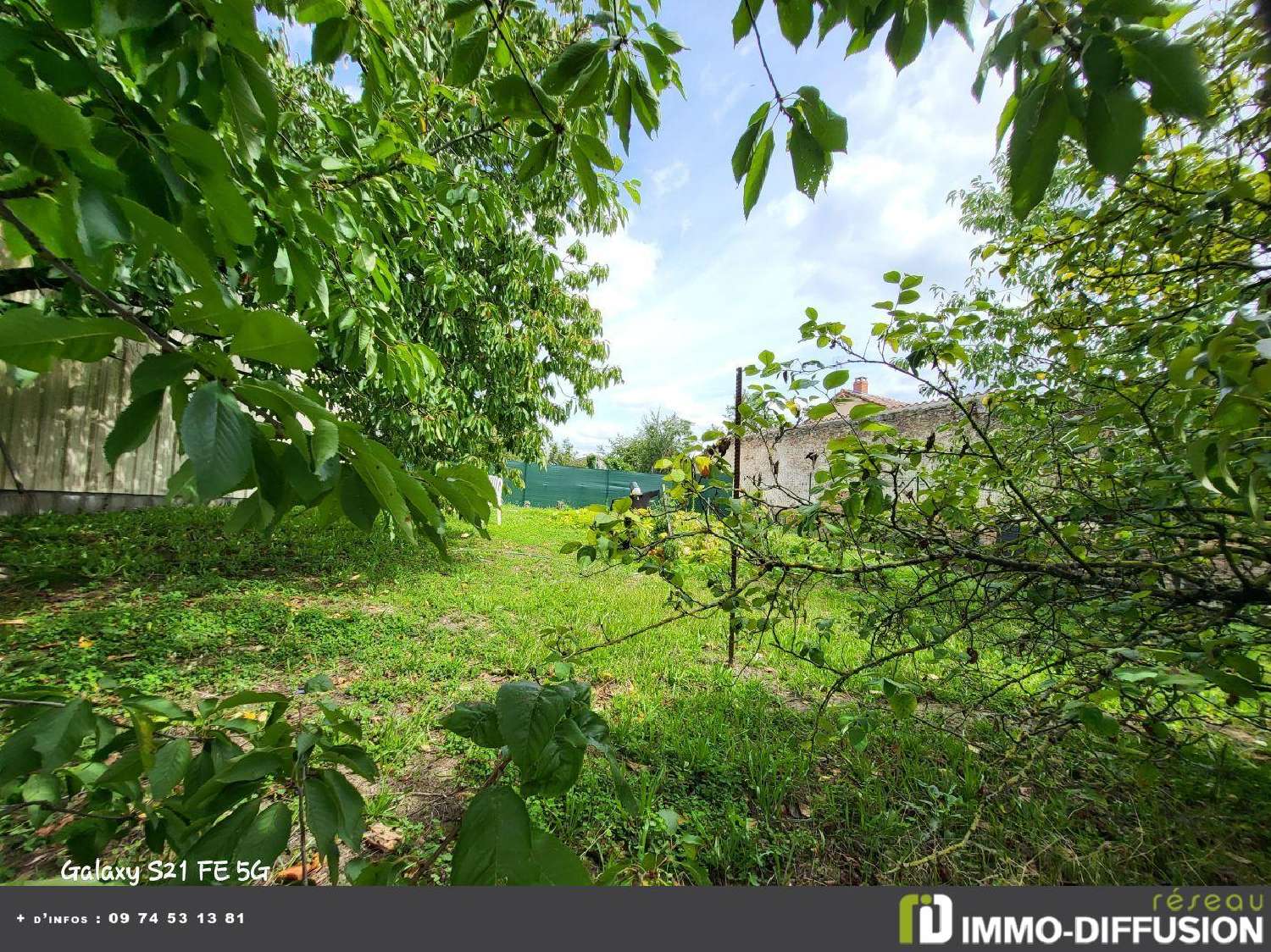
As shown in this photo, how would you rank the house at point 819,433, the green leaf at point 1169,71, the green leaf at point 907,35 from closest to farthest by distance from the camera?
the green leaf at point 1169,71, the green leaf at point 907,35, the house at point 819,433

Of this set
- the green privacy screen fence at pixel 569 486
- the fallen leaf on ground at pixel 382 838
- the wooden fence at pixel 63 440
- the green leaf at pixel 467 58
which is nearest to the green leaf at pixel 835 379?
the green leaf at pixel 467 58

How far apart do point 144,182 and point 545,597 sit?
442cm

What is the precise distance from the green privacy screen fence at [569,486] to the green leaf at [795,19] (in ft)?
46.4

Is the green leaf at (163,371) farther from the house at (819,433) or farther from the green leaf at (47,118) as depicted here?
the house at (819,433)

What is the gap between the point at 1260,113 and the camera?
125cm

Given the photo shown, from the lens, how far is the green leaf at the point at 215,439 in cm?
46

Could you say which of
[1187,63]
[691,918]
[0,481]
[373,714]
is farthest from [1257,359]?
[0,481]

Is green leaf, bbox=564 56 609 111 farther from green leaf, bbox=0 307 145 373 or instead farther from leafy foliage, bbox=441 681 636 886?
leafy foliage, bbox=441 681 636 886

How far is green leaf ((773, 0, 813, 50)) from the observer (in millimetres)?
829

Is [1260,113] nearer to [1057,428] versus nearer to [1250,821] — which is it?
[1057,428]

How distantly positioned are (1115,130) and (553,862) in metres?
1.26

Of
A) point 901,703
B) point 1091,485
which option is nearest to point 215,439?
point 901,703

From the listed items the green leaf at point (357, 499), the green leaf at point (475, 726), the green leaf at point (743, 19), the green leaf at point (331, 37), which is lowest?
the green leaf at point (475, 726)

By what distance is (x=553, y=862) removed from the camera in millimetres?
631
